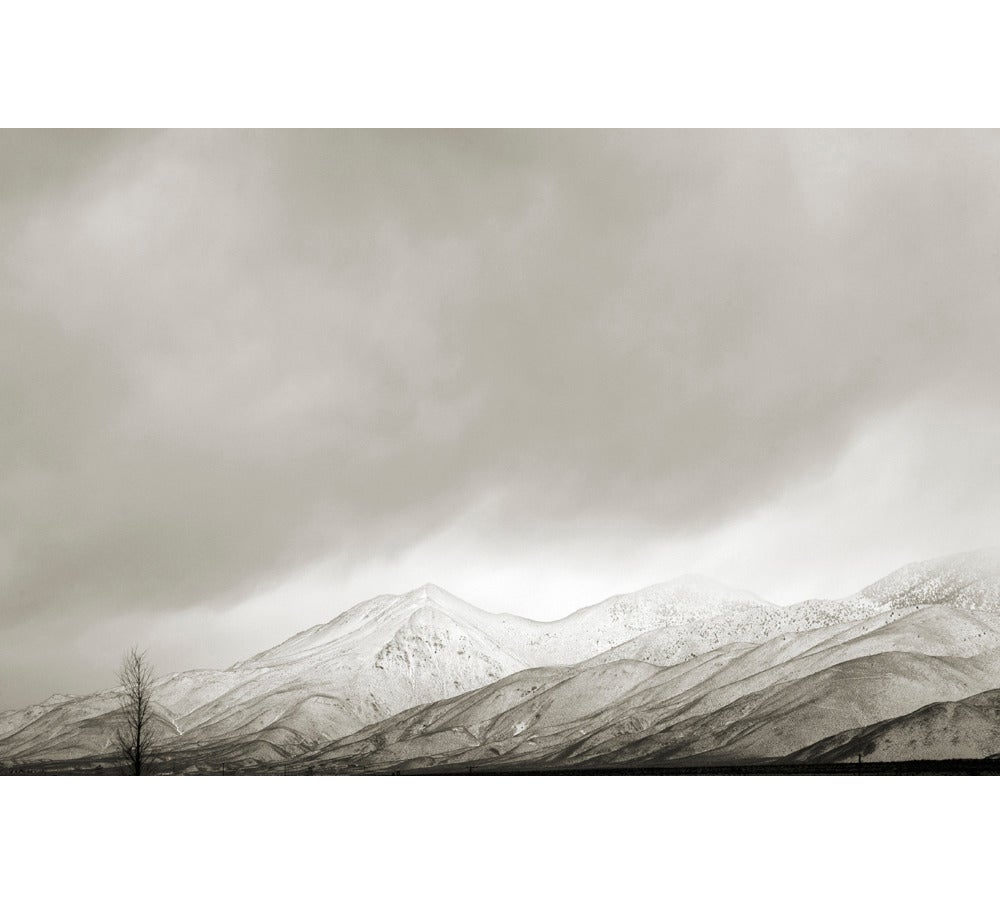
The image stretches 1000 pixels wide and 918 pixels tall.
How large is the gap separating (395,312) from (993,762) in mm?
15215

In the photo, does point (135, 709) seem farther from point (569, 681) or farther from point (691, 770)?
point (691, 770)

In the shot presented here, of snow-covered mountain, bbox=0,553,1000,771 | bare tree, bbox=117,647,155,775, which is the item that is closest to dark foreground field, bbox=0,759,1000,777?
snow-covered mountain, bbox=0,553,1000,771

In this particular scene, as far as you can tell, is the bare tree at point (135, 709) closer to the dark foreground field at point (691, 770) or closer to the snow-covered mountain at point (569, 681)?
the snow-covered mountain at point (569, 681)

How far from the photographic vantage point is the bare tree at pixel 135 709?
25781 millimetres

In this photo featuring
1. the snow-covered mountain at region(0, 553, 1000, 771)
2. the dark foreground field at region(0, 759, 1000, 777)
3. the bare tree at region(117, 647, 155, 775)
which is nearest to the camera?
the dark foreground field at region(0, 759, 1000, 777)

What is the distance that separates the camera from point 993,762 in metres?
22.0

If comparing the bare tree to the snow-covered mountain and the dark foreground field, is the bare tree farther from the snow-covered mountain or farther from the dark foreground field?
the dark foreground field

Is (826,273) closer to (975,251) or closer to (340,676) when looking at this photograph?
(975,251)

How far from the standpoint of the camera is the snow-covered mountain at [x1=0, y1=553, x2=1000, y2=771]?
2378cm

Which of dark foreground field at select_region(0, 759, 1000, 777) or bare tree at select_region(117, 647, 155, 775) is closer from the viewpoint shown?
dark foreground field at select_region(0, 759, 1000, 777)

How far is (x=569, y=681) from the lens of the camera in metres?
26.0

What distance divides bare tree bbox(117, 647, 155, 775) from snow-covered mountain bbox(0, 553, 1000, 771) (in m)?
0.28

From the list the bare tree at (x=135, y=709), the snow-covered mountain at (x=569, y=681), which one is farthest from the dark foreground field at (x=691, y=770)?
the bare tree at (x=135, y=709)

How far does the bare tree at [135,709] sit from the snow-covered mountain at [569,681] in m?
0.28
